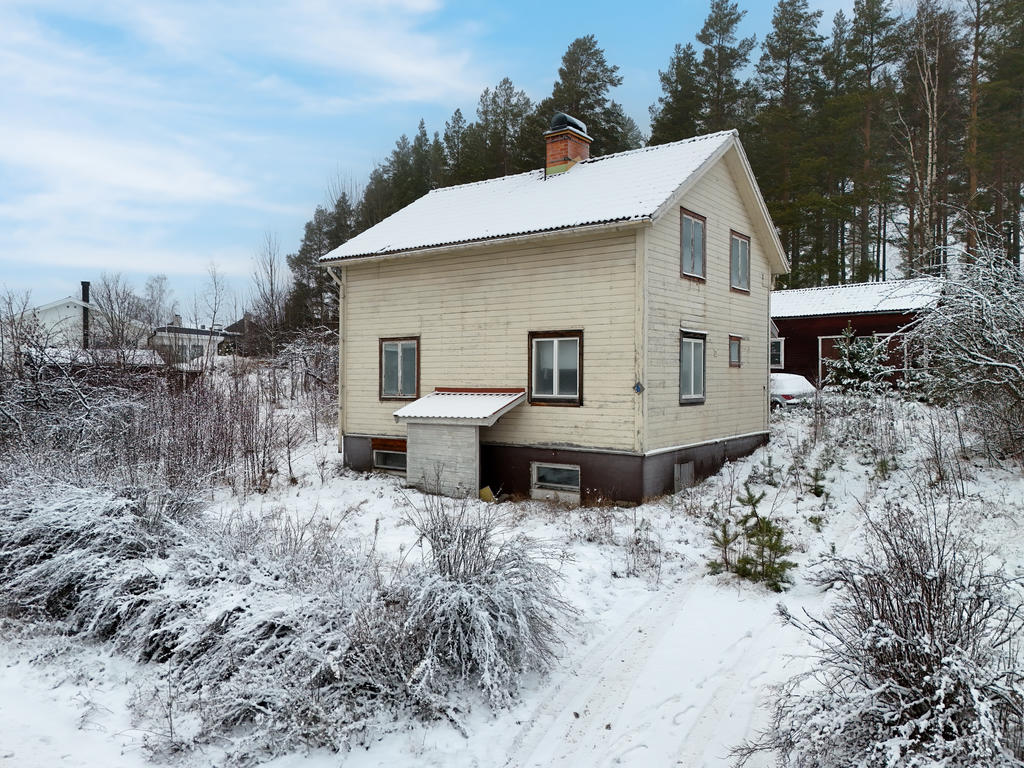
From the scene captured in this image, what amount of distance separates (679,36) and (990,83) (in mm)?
14559

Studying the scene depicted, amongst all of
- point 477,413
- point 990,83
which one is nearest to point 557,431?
point 477,413

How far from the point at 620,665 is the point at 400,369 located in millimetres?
10236

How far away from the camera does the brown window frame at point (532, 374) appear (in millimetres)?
12297

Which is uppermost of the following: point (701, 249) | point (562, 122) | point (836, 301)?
point (562, 122)

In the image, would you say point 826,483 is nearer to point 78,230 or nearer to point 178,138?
point 178,138

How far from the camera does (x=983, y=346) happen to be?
10.4 metres

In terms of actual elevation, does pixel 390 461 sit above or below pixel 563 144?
below

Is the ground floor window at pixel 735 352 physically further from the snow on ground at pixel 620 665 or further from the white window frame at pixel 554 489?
the white window frame at pixel 554 489

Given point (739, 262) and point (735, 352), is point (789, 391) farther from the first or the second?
point (739, 262)

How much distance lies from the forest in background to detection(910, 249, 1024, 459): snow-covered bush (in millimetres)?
16547

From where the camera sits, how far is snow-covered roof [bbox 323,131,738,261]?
12148 mm

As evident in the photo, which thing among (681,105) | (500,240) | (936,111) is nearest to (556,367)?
(500,240)

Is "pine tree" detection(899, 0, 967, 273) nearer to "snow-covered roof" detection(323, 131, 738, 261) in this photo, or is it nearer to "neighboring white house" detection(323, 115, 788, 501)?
"neighboring white house" detection(323, 115, 788, 501)

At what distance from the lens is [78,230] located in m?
27.1
